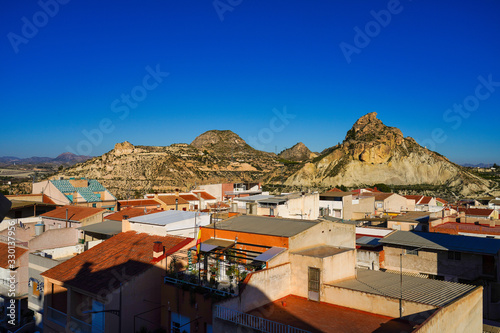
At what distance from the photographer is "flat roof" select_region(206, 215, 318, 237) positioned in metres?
13.7

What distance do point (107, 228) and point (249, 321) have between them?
14.6 meters

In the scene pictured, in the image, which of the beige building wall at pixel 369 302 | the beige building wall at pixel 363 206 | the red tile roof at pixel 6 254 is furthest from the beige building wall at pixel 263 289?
the beige building wall at pixel 363 206

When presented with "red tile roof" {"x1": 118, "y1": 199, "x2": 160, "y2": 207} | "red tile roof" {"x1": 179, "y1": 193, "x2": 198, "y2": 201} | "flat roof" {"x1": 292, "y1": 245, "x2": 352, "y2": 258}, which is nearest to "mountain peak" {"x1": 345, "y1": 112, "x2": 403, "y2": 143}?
"red tile roof" {"x1": 179, "y1": 193, "x2": 198, "y2": 201}

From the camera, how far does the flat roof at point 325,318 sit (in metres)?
9.89

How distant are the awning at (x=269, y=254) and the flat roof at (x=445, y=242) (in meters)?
9.91

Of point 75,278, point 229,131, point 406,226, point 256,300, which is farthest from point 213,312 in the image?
point 229,131

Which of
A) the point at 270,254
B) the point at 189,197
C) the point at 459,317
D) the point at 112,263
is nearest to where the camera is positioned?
the point at 459,317

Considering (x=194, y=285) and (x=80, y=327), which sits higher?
(x=194, y=285)

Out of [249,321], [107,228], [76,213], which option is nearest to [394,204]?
[76,213]

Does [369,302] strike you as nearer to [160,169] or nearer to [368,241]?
[368,241]

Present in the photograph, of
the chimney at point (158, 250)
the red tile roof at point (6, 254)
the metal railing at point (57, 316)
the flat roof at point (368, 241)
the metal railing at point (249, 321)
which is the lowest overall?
the metal railing at point (57, 316)

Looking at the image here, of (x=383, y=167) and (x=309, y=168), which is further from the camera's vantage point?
(x=309, y=168)

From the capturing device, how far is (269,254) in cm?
1229

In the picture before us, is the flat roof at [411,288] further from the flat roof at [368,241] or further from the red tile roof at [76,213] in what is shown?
the red tile roof at [76,213]
